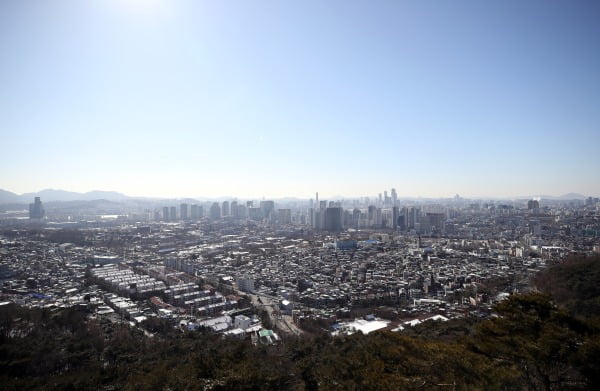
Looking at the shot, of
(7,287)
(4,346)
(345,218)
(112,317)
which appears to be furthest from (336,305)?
(345,218)

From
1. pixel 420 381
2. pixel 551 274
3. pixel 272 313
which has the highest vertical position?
pixel 420 381

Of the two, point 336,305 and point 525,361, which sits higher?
point 525,361

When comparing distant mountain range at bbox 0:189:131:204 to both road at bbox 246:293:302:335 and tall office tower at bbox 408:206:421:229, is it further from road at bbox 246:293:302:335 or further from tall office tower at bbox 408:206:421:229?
road at bbox 246:293:302:335

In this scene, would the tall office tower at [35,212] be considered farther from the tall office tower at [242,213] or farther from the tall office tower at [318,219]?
the tall office tower at [318,219]

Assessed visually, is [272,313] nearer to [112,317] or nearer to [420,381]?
[112,317]


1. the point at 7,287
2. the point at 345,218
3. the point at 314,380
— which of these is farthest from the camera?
the point at 345,218

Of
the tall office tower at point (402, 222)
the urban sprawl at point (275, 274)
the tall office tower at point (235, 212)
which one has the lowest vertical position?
the urban sprawl at point (275, 274)

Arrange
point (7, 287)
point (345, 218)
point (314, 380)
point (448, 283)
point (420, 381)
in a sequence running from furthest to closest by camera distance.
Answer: point (345, 218) < point (448, 283) < point (7, 287) < point (314, 380) < point (420, 381)

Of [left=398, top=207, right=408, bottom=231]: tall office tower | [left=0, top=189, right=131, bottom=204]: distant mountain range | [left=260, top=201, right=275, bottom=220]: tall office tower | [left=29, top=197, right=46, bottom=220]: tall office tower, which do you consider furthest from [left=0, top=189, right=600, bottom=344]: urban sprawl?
[left=0, top=189, right=131, bottom=204]: distant mountain range

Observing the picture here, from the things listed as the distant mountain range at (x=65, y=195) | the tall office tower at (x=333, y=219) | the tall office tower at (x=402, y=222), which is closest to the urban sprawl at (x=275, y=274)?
the tall office tower at (x=402, y=222)

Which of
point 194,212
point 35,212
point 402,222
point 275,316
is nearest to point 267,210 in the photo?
point 194,212
